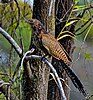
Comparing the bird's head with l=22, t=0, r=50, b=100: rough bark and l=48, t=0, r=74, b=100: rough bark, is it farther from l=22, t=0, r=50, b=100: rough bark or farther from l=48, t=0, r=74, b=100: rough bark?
l=48, t=0, r=74, b=100: rough bark

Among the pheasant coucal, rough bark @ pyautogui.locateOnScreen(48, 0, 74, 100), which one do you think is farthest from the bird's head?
rough bark @ pyautogui.locateOnScreen(48, 0, 74, 100)

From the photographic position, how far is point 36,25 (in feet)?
6.32

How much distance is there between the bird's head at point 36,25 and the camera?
1910 millimetres

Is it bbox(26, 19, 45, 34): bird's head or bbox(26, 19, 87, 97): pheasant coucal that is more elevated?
bbox(26, 19, 45, 34): bird's head

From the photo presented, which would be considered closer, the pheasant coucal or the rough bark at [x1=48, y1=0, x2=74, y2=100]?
the pheasant coucal

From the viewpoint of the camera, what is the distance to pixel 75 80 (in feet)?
5.43

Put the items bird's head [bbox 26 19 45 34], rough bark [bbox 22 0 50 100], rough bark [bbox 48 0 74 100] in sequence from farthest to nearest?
rough bark [bbox 48 0 74 100]
rough bark [bbox 22 0 50 100]
bird's head [bbox 26 19 45 34]

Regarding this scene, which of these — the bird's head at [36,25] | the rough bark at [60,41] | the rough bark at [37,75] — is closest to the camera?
the bird's head at [36,25]

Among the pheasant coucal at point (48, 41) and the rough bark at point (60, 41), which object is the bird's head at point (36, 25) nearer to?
the pheasant coucal at point (48, 41)

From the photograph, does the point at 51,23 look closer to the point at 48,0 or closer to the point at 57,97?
the point at 48,0

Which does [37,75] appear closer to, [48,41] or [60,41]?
[48,41]

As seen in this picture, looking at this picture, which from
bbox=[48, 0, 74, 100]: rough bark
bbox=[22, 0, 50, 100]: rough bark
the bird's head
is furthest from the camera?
bbox=[48, 0, 74, 100]: rough bark

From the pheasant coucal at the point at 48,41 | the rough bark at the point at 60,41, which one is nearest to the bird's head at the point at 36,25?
the pheasant coucal at the point at 48,41

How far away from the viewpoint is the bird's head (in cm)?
191
